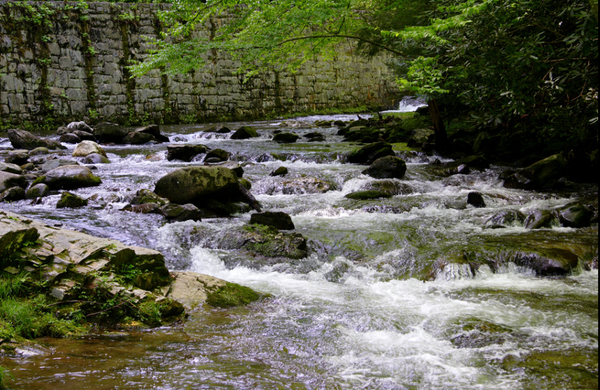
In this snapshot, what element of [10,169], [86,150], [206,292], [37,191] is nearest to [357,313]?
[206,292]

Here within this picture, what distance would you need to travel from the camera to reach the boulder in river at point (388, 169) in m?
9.23

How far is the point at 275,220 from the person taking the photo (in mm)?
6539

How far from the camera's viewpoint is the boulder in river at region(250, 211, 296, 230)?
6.53 meters

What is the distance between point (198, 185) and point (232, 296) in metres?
3.40

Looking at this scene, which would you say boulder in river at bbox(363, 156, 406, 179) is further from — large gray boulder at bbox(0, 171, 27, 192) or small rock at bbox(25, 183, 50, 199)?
large gray boulder at bbox(0, 171, 27, 192)

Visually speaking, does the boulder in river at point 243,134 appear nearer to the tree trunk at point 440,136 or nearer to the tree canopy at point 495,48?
the tree canopy at point 495,48

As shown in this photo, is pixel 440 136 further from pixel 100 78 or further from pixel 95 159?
pixel 100 78

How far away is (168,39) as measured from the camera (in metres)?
17.7

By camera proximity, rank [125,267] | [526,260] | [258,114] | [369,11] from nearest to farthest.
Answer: [125,267]
[526,260]
[369,11]
[258,114]

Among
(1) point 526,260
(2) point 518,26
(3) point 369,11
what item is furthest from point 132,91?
(1) point 526,260

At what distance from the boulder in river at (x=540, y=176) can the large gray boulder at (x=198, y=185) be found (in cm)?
519

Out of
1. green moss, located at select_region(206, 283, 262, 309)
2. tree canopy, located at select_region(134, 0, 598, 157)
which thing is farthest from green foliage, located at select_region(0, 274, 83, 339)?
tree canopy, located at select_region(134, 0, 598, 157)

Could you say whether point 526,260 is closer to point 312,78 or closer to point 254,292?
point 254,292

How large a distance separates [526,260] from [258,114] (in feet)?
53.3
